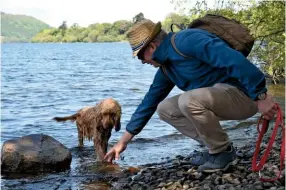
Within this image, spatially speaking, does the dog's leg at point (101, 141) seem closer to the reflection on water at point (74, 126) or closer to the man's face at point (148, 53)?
the reflection on water at point (74, 126)

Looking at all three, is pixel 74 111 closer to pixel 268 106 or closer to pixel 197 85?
pixel 197 85

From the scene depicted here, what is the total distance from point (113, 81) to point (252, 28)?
17.6 m

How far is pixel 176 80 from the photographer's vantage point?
5.39 metres

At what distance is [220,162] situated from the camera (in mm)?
5594

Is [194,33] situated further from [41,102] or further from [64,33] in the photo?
[64,33]

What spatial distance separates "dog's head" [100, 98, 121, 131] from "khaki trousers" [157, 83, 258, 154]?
277 centimetres

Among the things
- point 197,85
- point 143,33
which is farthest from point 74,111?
point 143,33

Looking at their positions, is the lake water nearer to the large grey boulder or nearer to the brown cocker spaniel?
the brown cocker spaniel

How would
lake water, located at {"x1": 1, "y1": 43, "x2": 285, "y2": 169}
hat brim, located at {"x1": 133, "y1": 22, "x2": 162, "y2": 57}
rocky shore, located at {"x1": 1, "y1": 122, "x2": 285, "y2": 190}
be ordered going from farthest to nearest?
lake water, located at {"x1": 1, "y1": 43, "x2": 285, "y2": 169} < rocky shore, located at {"x1": 1, "y1": 122, "x2": 285, "y2": 190} < hat brim, located at {"x1": 133, "y1": 22, "x2": 162, "y2": 57}

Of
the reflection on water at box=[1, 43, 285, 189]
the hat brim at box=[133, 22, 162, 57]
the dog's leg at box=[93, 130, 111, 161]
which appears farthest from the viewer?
the reflection on water at box=[1, 43, 285, 189]

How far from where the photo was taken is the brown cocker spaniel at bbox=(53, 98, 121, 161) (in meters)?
8.27

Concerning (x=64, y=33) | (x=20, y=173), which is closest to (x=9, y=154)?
(x=20, y=173)

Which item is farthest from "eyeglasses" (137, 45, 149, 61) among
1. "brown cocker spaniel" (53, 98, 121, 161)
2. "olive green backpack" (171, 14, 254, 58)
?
"brown cocker spaniel" (53, 98, 121, 161)

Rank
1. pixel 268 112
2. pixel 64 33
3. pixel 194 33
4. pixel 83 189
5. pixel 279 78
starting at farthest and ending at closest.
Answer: pixel 64 33
pixel 279 78
pixel 83 189
pixel 194 33
pixel 268 112
